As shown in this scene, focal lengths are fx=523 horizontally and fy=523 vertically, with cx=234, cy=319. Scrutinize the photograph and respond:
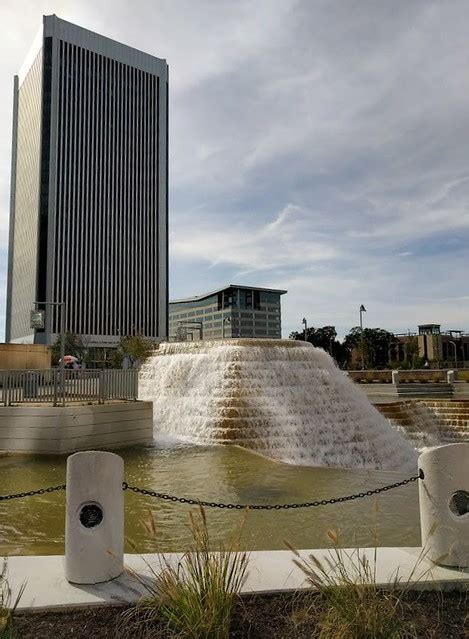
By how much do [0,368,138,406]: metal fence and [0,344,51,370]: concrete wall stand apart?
13.1 metres

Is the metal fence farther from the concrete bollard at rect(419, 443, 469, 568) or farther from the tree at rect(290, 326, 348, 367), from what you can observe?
the tree at rect(290, 326, 348, 367)

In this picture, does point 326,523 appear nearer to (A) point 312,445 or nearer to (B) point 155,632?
(B) point 155,632

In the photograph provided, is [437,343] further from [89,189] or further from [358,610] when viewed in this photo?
[358,610]

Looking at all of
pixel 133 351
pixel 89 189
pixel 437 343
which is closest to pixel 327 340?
pixel 437 343

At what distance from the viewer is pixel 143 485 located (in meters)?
10.2

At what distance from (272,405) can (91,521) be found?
1415 cm

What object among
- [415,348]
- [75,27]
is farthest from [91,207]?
[415,348]

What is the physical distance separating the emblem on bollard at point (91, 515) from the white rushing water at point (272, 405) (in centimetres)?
1196

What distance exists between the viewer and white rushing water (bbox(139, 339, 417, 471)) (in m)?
16.6

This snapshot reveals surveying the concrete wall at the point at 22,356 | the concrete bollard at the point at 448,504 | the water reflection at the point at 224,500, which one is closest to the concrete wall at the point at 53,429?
the water reflection at the point at 224,500

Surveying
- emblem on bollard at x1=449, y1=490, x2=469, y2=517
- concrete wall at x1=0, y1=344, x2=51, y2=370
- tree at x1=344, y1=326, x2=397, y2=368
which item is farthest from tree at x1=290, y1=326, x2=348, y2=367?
emblem on bollard at x1=449, y1=490, x2=469, y2=517

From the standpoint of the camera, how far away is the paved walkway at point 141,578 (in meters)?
3.75

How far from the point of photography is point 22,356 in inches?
1125

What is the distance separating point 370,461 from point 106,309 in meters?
106
